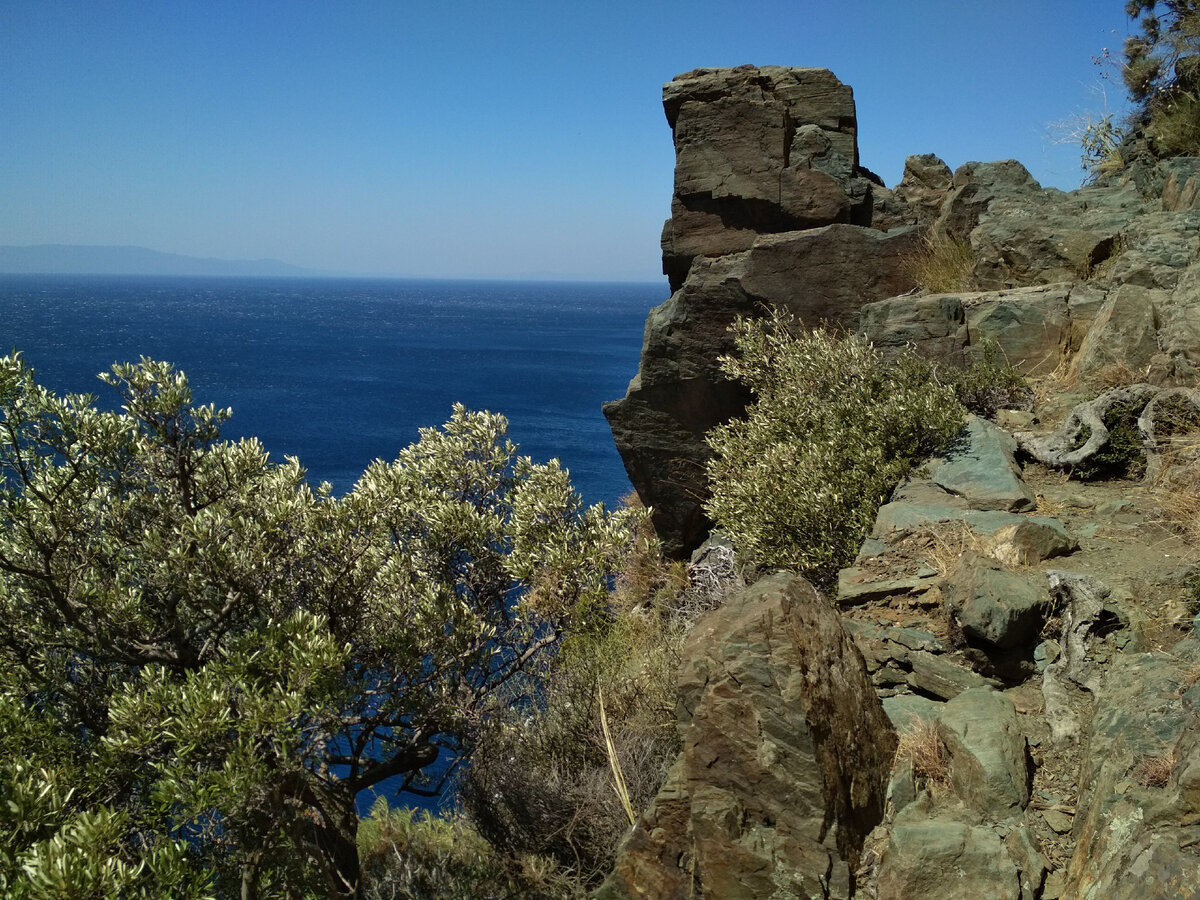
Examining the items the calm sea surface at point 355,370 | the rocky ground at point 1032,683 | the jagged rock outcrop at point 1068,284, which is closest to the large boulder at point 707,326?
the jagged rock outcrop at point 1068,284

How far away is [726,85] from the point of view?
14.4 meters

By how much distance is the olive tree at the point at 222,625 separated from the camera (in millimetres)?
5875

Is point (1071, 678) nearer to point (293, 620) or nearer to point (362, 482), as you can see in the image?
point (293, 620)

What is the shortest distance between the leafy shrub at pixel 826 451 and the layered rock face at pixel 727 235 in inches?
106

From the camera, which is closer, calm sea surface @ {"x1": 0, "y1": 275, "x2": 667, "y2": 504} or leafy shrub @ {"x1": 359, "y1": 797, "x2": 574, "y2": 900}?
leafy shrub @ {"x1": 359, "y1": 797, "x2": 574, "y2": 900}

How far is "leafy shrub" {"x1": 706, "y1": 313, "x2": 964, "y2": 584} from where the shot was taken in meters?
8.53

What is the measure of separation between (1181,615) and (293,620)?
5944 millimetres

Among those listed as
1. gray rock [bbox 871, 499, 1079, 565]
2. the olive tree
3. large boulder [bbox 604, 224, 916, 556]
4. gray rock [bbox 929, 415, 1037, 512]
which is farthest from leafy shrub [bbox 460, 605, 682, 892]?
large boulder [bbox 604, 224, 916, 556]

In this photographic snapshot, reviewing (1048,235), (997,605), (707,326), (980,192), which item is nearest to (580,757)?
(997,605)

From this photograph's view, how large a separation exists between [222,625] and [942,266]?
10.8 metres

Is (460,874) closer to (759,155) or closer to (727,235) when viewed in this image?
(727,235)

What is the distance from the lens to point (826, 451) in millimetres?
8984

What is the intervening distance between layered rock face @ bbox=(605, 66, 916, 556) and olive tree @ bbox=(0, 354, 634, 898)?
4.84 meters

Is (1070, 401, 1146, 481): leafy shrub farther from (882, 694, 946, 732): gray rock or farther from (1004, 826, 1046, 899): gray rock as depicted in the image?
(1004, 826, 1046, 899): gray rock
